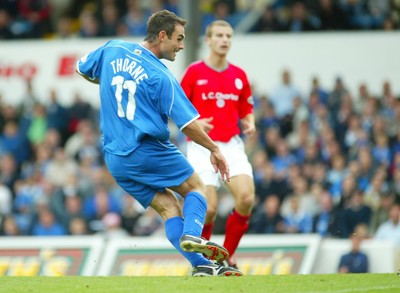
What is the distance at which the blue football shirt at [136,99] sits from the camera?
33.4ft

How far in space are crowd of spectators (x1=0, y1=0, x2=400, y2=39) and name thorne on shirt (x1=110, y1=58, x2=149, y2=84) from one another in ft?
36.7

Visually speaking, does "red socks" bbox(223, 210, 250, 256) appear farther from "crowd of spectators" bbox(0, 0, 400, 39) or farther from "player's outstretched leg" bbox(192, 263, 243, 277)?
"crowd of spectators" bbox(0, 0, 400, 39)

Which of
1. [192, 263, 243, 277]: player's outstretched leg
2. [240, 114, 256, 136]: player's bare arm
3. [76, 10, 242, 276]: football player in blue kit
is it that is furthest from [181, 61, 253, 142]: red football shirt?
[192, 263, 243, 277]: player's outstretched leg

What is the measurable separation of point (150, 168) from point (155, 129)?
40cm

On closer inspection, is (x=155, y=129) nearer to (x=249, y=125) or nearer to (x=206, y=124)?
(x=206, y=124)

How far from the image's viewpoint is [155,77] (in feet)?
33.4

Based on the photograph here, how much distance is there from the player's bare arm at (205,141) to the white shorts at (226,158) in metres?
1.90

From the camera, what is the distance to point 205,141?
10.3 meters

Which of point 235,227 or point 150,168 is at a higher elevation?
point 150,168

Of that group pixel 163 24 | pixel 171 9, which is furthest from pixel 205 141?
pixel 171 9

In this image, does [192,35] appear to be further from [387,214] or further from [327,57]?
[387,214]

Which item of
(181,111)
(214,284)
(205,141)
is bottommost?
(214,284)

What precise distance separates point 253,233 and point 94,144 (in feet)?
15.9

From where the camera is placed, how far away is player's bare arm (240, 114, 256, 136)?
40.6 ft
